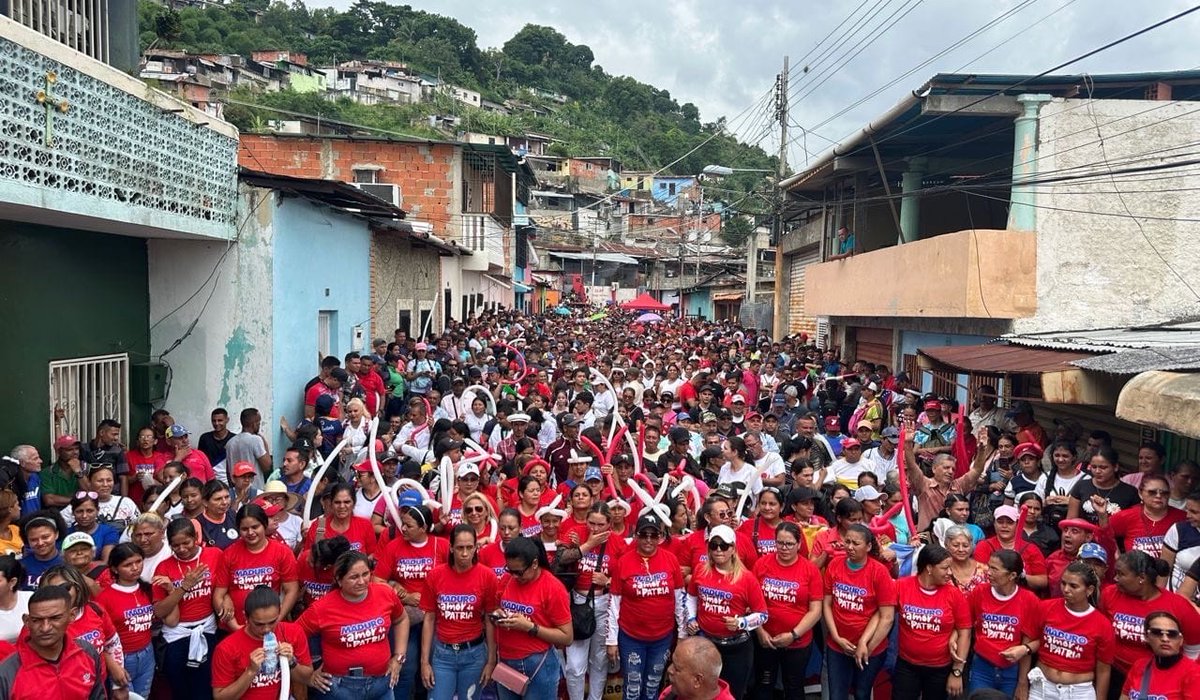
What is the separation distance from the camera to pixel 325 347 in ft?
43.0

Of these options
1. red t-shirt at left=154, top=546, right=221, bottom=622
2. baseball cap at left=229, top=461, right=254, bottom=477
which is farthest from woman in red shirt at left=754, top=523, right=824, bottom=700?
baseball cap at left=229, top=461, right=254, bottom=477

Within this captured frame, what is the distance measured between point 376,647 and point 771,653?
2.50 meters

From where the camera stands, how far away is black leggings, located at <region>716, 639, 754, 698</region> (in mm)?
5582

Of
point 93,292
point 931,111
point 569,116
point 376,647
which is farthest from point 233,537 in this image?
point 569,116

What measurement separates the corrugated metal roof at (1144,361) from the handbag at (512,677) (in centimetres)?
510

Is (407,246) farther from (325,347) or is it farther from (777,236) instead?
(777,236)

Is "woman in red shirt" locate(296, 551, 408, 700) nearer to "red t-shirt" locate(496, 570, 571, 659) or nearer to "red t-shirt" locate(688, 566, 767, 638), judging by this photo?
"red t-shirt" locate(496, 570, 571, 659)

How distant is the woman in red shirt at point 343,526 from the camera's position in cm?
604

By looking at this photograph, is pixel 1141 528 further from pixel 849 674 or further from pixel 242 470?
pixel 242 470

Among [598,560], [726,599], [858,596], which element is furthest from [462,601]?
[858,596]

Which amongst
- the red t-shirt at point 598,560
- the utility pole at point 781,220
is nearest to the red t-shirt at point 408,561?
the red t-shirt at point 598,560

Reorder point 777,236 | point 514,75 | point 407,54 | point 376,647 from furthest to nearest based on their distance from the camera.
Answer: point 514,75 → point 407,54 → point 777,236 → point 376,647

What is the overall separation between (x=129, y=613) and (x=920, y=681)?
4705 mm

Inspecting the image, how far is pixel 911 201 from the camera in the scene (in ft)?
53.9
